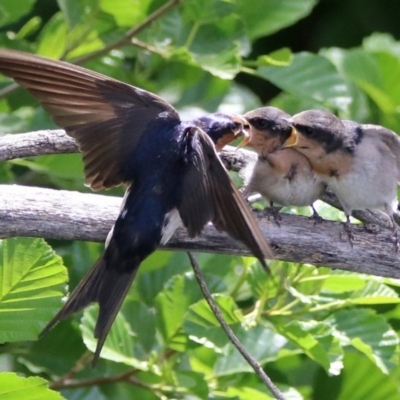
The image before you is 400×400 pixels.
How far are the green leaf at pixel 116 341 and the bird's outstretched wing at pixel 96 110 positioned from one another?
1.30ft

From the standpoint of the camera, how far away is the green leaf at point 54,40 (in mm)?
3191

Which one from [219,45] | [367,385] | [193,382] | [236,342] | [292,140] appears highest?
Result: [219,45]

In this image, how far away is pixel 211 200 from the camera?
2242 millimetres

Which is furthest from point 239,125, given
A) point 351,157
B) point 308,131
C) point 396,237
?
point 396,237

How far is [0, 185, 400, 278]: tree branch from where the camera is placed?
2.36 metres

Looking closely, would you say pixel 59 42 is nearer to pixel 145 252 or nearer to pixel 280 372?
pixel 145 252

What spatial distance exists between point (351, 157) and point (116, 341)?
0.87 metres

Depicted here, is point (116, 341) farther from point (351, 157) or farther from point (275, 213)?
point (351, 157)

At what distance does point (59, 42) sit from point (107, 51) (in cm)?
25

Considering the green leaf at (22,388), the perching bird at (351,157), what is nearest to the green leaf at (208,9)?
the perching bird at (351,157)

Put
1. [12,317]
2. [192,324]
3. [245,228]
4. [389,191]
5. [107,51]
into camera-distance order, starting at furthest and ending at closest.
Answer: [107,51] → [389,191] → [192,324] → [12,317] → [245,228]

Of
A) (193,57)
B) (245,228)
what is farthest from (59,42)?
(245,228)

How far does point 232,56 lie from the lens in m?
3.09

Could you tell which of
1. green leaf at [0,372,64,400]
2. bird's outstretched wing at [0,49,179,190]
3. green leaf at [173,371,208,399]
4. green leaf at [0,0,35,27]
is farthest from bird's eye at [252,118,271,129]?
green leaf at [0,372,64,400]
